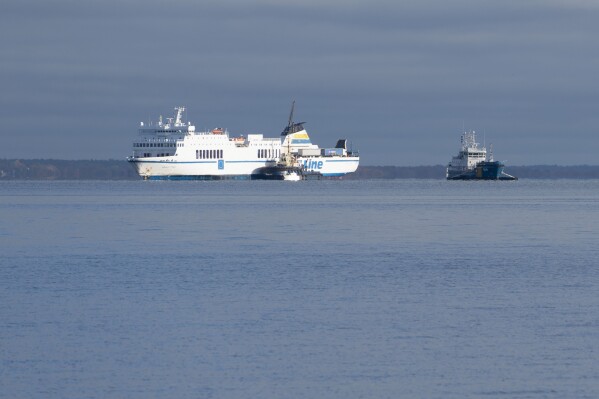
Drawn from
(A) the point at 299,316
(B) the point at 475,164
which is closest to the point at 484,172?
(B) the point at 475,164

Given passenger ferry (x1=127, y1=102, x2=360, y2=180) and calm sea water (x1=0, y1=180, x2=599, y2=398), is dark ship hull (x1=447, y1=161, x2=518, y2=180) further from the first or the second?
calm sea water (x1=0, y1=180, x2=599, y2=398)

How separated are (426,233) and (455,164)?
409 ft

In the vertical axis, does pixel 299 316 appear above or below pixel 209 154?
below

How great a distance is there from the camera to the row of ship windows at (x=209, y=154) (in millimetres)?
154625

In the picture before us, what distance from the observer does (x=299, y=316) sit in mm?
22516

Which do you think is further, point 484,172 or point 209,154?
point 484,172

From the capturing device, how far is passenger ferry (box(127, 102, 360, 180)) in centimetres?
15375

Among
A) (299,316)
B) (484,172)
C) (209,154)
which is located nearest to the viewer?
(299,316)

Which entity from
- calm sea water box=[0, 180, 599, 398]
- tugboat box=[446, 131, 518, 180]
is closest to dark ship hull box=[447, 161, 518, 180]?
tugboat box=[446, 131, 518, 180]

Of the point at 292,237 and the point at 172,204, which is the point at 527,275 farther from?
the point at 172,204

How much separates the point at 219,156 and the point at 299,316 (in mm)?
134360

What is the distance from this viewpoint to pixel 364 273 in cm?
3108

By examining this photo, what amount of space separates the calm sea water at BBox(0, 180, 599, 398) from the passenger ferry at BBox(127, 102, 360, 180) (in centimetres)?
10823

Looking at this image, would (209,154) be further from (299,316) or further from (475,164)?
(299,316)
